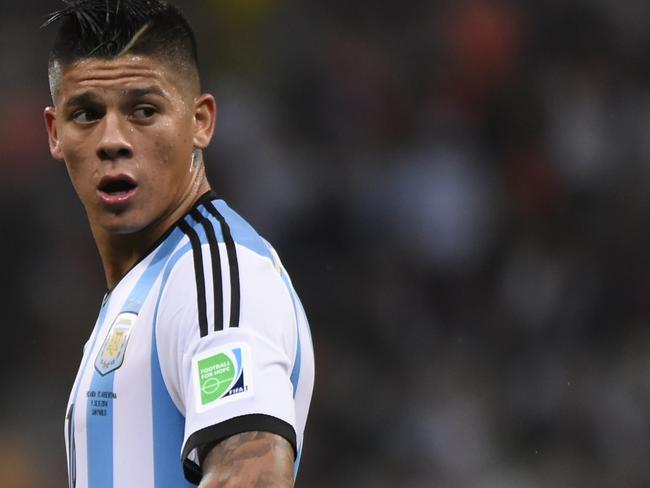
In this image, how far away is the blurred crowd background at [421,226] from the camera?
21.7 feet

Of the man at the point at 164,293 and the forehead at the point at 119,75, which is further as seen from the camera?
the forehead at the point at 119,75

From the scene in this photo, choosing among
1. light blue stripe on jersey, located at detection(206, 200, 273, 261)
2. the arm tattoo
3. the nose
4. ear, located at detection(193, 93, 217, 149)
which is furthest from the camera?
ear, located at detection(193, 93, 217, 149)

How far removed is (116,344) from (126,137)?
0.50 meters

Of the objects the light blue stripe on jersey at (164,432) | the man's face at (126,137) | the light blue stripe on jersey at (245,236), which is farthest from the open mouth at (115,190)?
the light blue stripe on jersey at (164,432)

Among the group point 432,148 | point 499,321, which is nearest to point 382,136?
point 432,148

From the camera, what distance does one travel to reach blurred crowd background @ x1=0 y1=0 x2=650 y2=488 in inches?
261

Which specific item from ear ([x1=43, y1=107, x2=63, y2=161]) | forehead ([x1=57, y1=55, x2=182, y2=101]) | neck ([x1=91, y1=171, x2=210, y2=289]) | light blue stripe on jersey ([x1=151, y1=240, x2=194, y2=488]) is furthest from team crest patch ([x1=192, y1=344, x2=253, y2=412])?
ear ([x1=43, y1=107, x2=63, y2=161])

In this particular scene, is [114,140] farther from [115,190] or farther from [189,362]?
[189,362]

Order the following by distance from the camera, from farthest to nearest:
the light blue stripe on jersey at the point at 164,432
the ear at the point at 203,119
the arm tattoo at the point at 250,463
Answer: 1. the ear at the point at 203,119
2. the light blue stripe on jersey at the point at 164,432
3. the arm tattoo at the point at 250,463

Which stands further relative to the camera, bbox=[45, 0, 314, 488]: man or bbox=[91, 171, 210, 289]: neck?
bbox=[91, 171, 210, 289]: neck

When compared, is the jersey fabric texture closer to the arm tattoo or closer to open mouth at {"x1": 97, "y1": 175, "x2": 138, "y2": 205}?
the arm tattoo

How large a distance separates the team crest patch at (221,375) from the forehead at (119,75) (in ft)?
2.61

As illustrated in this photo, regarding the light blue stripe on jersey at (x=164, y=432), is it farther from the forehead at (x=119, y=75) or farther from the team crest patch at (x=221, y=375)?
the forehead at (x=119, y=75)

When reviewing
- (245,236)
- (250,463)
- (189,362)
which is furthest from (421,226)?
(250,463)
